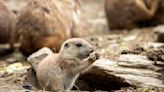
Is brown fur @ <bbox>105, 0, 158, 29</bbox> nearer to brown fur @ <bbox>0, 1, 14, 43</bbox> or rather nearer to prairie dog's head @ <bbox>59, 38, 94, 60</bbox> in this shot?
brown fur @ <bbox>0, 1, 14, 43</bbox>

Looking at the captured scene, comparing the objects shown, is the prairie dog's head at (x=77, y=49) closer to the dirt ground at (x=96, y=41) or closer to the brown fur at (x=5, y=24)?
the dirt ground at (x=96, y=41)

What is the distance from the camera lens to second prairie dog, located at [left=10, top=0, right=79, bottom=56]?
868 centimetres

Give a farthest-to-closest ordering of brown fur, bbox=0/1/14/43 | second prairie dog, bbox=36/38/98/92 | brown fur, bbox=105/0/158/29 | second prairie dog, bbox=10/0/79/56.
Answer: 1. brown fur, bbox=105/0/158/29
2. brown fur, bbox=0/1/14/43
3. second prairie dog, bbox=10/0/79/56
4. second prairie dog, bbox=36/38/98/92

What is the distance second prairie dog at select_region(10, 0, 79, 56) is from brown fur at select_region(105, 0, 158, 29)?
277 cm

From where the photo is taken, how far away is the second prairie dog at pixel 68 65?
6543 millimetres

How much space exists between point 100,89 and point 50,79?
93 centimetres

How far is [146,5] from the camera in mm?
11836

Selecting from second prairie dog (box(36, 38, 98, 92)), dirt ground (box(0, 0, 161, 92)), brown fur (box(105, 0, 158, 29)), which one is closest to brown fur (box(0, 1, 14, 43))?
dirt ground (box(0, 0, 161, 92))

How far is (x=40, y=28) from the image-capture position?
872 centimetres

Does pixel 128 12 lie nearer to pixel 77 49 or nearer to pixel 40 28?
pixel 40 28

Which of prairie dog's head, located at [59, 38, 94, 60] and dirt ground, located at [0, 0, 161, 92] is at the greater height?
prairie dog's head, located at [59, 38, 94, 60]

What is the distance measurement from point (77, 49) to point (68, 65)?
0.75ft

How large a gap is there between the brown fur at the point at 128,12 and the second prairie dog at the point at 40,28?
277 centimetres

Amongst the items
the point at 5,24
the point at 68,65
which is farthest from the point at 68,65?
the point at 5,24
